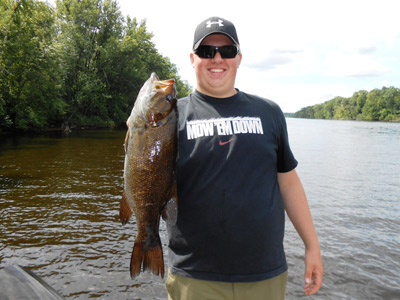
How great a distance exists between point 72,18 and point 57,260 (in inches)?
1408

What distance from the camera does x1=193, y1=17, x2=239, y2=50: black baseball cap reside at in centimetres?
217

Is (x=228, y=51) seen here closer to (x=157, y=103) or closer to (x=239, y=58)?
(x=239, y=58)

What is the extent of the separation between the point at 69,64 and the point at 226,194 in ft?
121

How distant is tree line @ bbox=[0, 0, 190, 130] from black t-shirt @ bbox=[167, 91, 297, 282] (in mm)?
25791

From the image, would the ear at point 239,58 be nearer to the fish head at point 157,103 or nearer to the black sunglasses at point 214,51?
the black sunglasses at point 214,51

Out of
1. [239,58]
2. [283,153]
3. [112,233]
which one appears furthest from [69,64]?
[283,153]

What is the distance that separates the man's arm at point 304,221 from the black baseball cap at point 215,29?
1.10 metres

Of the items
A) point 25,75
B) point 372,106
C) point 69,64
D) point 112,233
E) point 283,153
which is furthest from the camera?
point 372,106

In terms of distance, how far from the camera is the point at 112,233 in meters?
7.05

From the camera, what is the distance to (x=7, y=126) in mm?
25547

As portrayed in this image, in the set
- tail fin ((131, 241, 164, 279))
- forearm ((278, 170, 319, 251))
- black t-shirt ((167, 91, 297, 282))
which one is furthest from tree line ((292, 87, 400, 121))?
tail fin ((131, 241, 164, 279))

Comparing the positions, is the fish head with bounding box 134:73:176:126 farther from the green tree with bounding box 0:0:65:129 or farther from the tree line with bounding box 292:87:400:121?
the tree line with bounding box 292:87:400:121

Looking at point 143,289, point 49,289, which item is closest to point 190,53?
point 49,289

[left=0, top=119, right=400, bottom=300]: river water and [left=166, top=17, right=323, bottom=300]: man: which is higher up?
[left=166, top=17, right=323, bottom=300]: man
